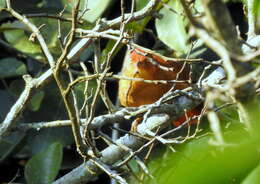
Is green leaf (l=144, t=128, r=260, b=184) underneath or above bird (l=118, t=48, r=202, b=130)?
above

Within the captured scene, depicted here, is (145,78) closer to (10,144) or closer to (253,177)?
(10,144)

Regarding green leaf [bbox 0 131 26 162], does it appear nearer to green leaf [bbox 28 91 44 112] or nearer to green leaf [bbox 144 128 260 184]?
green leaf [bbox 28 91 44 112]

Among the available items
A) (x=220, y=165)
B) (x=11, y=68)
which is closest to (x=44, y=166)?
(x=11, y=68)

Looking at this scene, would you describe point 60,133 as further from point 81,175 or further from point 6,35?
point 81,175

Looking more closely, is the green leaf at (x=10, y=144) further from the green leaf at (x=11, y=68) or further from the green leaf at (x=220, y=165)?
the green leaf at (x=220, y=165)

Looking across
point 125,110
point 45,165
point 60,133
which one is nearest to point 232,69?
point 125,110

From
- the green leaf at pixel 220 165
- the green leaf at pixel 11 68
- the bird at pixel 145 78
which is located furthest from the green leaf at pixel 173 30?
the green leaf at pixel 220 165

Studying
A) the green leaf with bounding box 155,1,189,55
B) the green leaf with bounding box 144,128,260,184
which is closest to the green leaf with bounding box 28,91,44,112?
the green leaf with bounding box 155,1,189,55
